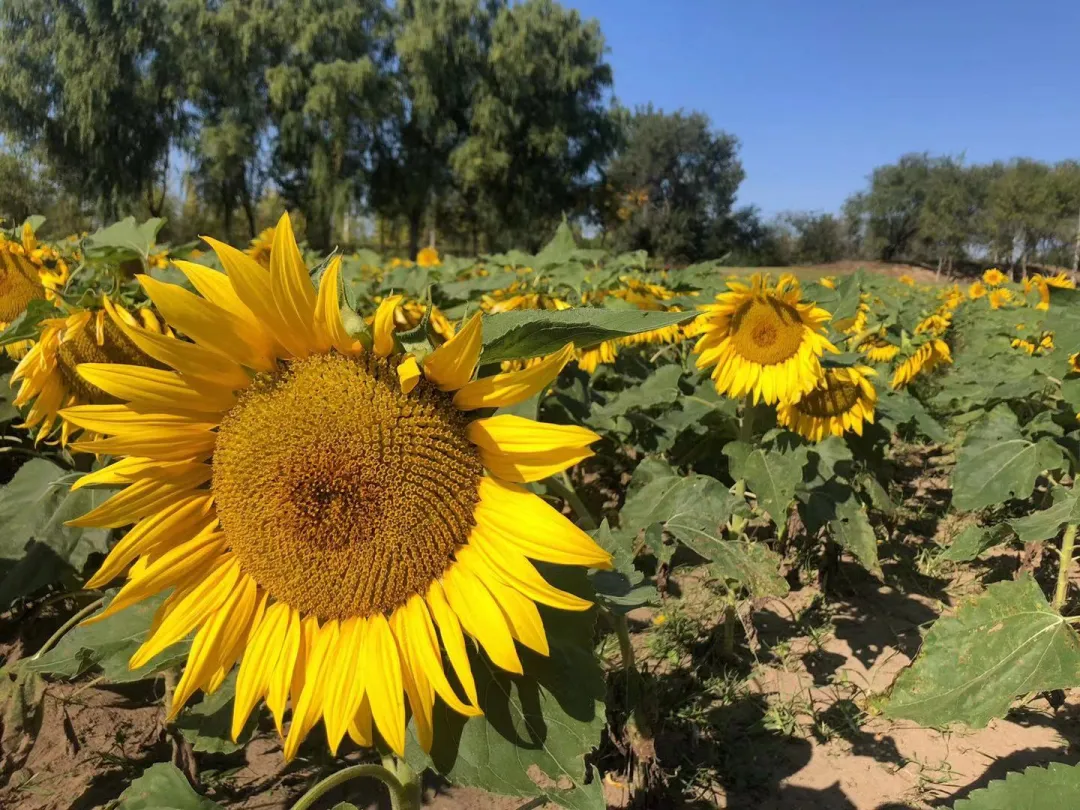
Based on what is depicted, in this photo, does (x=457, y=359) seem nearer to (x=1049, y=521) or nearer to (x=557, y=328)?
(x=557, y=328)

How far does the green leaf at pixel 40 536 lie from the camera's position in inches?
75.2

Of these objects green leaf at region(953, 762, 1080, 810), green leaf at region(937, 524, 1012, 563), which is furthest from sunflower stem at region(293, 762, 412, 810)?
green leaf at region(937, 524, 1012, 563)

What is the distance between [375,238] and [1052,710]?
130ft

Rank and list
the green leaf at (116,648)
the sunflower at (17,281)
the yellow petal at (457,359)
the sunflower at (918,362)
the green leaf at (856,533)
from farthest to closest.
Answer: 1. the sunflower at (918,362)
2. the green leaf at (856,533)
3. the sunflower at (17,281)
4. the green leaf at (116,648)
5. the yellow petal at (457,359)

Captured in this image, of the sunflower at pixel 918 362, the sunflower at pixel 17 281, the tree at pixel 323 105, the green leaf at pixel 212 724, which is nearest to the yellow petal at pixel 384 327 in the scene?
the green leaf at pixel 212 724

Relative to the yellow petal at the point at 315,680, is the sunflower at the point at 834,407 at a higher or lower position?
higher

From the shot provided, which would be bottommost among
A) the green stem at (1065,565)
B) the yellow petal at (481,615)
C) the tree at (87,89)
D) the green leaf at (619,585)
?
the green stem at (1065,565)

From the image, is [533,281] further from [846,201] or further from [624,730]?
[846,201]

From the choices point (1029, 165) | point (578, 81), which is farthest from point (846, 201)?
point (578, 81)

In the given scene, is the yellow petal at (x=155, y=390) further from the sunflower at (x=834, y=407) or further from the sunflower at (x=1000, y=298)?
the sunflower at (x=1000, y=298)

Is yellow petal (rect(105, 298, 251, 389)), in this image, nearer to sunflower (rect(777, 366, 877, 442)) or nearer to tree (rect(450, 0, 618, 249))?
sunflower (rect(777, 366, 877, 442))

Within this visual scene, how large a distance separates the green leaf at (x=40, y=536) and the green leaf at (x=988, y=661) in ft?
6.46

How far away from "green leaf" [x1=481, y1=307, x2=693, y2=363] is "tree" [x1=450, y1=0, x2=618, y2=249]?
28.2m

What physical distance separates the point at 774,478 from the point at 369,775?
164 centimetres
